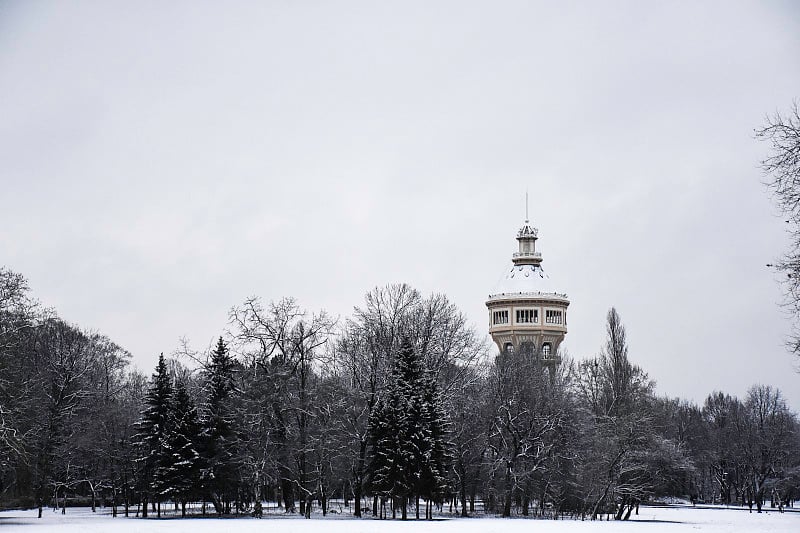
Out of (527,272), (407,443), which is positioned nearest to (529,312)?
(527,272)

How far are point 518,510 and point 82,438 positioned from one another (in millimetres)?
27726

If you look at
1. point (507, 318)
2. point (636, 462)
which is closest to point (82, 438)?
point (636, 462)

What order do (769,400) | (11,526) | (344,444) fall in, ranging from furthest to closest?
(769,400) < (344,444) < (11,526)

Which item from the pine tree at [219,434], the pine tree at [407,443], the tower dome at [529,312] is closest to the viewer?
the pine tree at [407,443]

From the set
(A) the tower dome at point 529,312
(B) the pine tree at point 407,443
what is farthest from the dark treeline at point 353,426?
(A) the tower dome at point 529,312

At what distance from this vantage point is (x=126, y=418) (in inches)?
2687

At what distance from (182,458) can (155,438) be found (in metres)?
2.08

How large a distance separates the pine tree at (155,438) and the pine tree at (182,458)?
0.27 meters

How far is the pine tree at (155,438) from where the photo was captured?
5547 cm

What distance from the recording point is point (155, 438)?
56.6 m

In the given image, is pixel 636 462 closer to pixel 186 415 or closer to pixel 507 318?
pixel 186 415

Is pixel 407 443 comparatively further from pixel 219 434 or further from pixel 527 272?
pixel 527 272

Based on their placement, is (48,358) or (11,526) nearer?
(11,526)

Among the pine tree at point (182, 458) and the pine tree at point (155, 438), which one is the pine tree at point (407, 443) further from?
the pine tree at point (155, 438)
